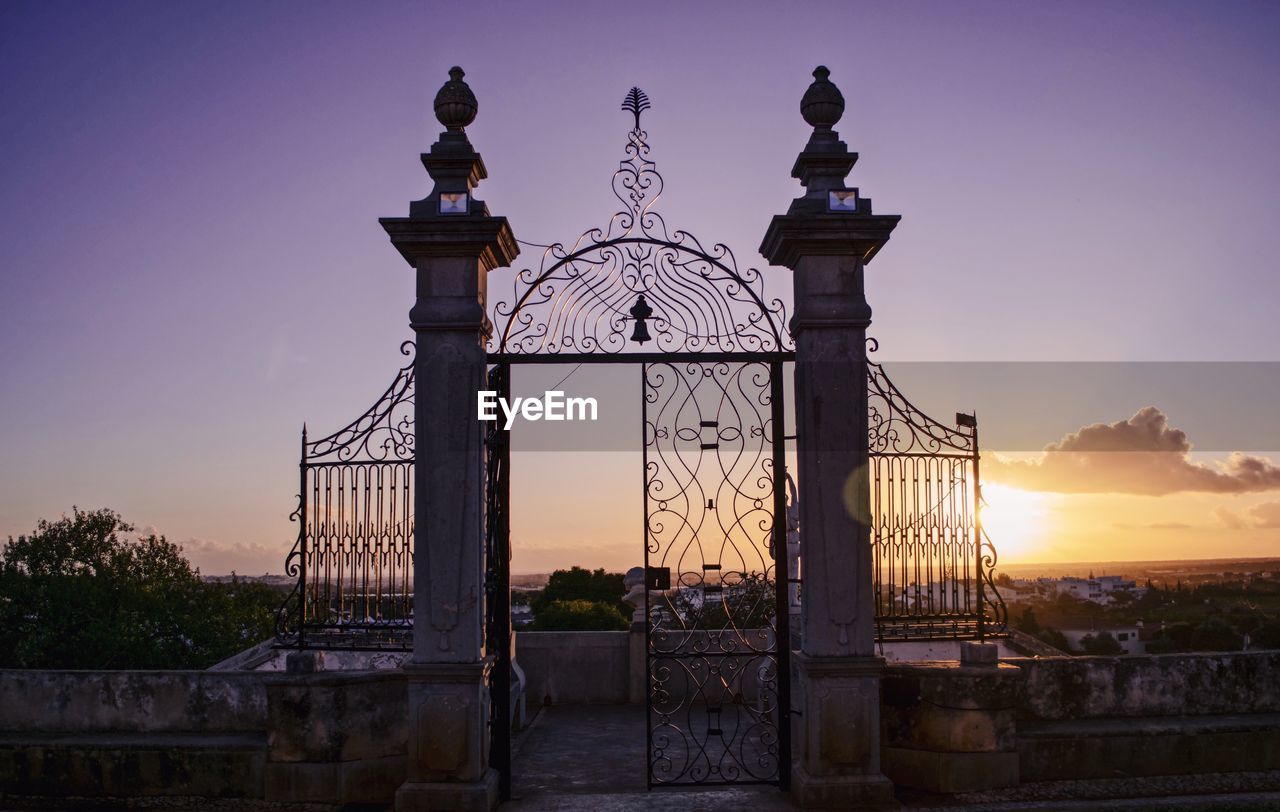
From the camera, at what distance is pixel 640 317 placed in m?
7.18

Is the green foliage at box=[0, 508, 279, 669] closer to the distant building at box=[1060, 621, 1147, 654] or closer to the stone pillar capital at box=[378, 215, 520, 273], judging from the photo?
the stone pillar capital at box=[378, 215, 520, 273]

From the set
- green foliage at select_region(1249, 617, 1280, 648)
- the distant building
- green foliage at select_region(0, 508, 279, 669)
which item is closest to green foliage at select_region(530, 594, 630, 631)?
green foliage at select_region(0, 508, 279, 669)

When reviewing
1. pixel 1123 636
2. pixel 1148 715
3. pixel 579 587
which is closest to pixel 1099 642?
pixel 1123 636

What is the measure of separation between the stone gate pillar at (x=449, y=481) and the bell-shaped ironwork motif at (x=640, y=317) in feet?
3.84

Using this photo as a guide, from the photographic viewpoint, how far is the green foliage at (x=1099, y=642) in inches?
1238

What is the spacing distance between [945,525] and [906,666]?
119cm

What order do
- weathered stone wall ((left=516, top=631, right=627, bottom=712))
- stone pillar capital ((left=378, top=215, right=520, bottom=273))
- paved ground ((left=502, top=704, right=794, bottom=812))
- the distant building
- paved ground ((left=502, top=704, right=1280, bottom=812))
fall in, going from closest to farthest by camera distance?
paved ground ((left=502, top=704, right=1280, bottom=812)) < paved ground ((left=502, top=704, right=794, bottom=812)) < stone pillar capital ((left=378, top=215, right=520, bottom=273)) < weathered stone wall ((left=516, top=631, right=627, bottom=712)) < the distant building

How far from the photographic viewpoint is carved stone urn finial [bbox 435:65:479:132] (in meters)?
7.03

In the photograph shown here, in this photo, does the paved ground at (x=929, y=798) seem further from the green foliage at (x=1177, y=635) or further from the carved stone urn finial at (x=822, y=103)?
the green foliage at (x=1177, y=635)

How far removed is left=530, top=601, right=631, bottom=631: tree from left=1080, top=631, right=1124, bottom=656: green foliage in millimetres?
19692

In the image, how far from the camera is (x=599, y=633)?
12.0 m

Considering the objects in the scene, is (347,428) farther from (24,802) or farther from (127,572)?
(127,572)

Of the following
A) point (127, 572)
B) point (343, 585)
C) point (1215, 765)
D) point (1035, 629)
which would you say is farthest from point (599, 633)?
point (1035, 629)

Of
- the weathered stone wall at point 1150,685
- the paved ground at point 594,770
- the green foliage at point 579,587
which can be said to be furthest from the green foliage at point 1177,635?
the paved ground at point 594,770
